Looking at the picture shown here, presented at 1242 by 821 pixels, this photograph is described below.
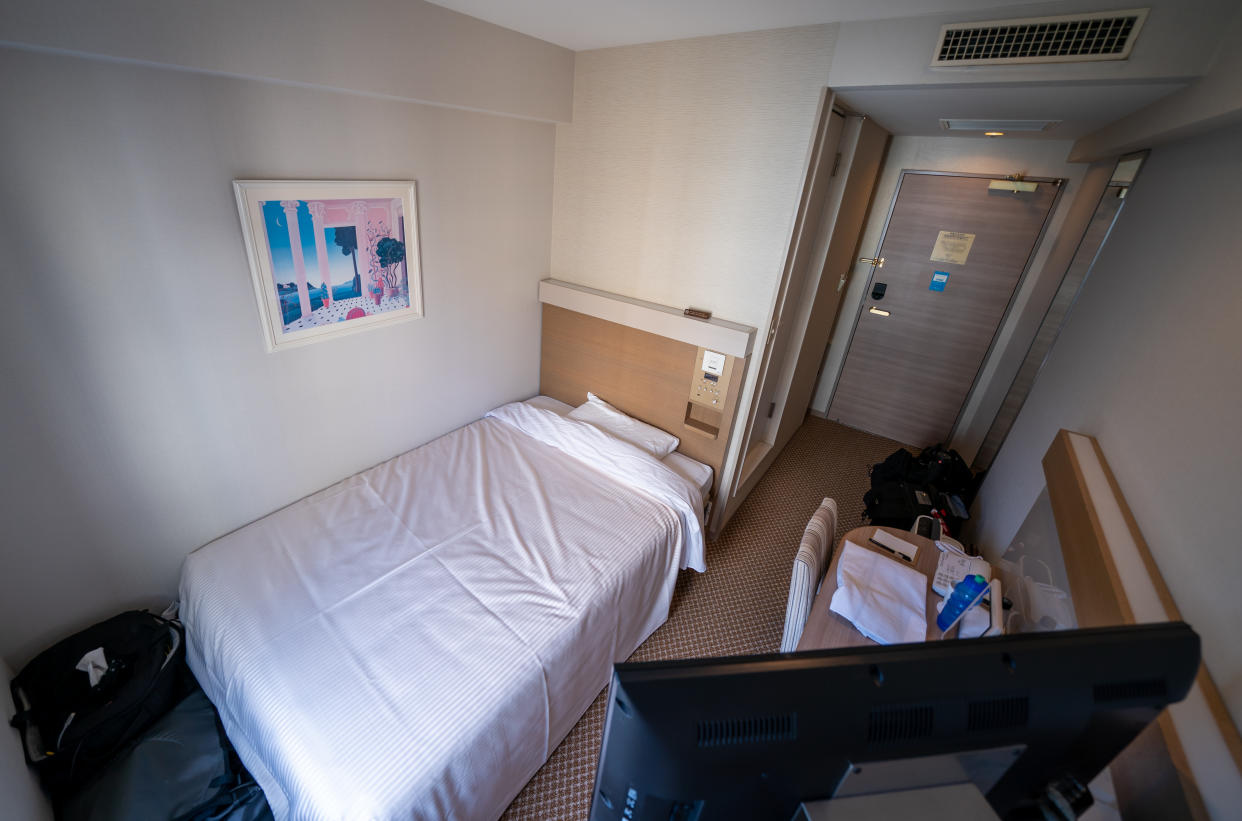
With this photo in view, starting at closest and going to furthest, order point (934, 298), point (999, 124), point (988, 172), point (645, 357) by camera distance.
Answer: point (999, 124)
point (645, 357)
point (988, 172)
point (934, 298)

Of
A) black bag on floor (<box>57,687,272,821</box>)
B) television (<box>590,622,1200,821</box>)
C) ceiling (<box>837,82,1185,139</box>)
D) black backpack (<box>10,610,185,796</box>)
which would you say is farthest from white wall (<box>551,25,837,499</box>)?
black backpack (<box>10,610,185,796</box>)

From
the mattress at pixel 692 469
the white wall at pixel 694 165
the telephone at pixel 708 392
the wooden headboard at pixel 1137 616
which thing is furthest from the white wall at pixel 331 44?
the wooden headboard at pixel 1137 616

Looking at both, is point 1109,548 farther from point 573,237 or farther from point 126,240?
point 126,240

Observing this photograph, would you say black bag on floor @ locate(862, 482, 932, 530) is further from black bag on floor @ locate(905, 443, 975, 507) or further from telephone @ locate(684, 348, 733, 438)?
telephone @ locate(684, 348, 733, 438)

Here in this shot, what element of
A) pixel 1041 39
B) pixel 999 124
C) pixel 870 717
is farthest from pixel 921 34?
pixel 870 717

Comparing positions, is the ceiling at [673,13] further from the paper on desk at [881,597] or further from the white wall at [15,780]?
the white wall at [15,780]

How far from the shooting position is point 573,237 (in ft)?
8.80

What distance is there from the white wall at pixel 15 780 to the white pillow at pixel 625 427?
2.11 meters

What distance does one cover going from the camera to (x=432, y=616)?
158 centimetres

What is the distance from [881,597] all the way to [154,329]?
7.93ft

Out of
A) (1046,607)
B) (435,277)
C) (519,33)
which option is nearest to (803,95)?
(519,33)

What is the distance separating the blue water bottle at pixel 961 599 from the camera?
1297 millimetres

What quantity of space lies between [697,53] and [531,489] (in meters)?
2.05

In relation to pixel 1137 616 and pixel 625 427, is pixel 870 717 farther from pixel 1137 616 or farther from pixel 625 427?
pixel 625 427
